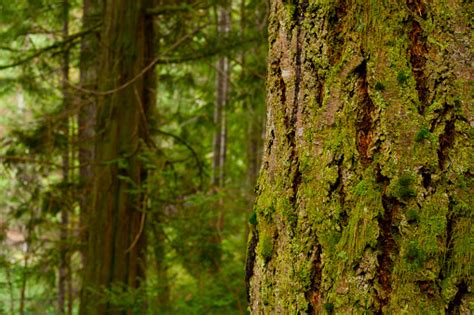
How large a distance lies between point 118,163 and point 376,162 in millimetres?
4569

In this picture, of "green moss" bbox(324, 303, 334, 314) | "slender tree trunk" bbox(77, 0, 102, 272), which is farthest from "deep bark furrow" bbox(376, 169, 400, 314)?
"slender tree trunk" bbox(77, 0, 102, 272)

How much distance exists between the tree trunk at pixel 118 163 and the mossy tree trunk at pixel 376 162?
4275 millimetres

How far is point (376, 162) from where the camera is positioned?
1.28 m

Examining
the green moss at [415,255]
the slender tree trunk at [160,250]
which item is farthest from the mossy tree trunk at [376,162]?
the slender tree trunk at [160,250]

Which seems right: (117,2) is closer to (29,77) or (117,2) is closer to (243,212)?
(29,77)

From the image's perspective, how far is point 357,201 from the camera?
1282 mm

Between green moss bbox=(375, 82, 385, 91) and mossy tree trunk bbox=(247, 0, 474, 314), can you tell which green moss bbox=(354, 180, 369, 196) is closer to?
mossy tree trunk bbox=(247, 0, 474, 314)

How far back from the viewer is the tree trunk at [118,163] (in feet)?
18.4

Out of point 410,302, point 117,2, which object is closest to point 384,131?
point 410,302

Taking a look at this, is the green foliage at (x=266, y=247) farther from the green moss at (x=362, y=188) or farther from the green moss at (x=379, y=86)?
the green moss at (x=379, y=86)

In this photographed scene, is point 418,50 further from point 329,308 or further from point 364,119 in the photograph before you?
point 329,308

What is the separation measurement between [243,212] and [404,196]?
470cm

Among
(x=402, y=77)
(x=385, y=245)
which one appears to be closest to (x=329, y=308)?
(x=385, y=245)

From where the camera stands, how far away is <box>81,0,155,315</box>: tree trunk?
562 centimetres
